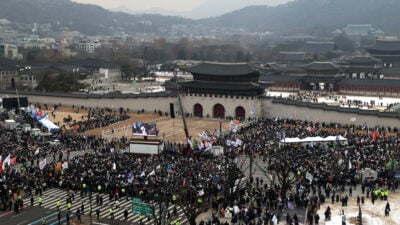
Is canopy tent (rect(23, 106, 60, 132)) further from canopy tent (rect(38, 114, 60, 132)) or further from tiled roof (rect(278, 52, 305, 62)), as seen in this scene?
tiled roof (rect(278, 52, 305, 62))

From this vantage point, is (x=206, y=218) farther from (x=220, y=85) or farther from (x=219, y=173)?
(x=220, y=85)

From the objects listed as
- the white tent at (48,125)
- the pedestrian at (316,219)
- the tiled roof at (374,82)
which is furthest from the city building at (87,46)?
the pedestrian at (316,219)

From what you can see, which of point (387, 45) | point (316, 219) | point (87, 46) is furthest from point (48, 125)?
point (87, 46)

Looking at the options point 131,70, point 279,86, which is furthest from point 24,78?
point 279,86

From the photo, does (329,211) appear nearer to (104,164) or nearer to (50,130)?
(104,164)

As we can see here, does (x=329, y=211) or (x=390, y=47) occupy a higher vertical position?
(x=390, y=47)
